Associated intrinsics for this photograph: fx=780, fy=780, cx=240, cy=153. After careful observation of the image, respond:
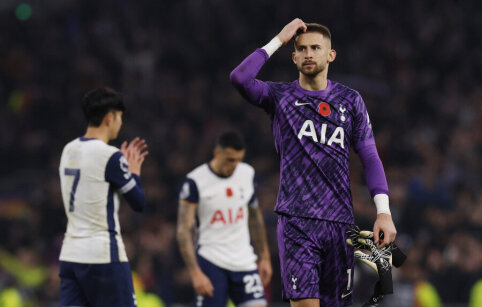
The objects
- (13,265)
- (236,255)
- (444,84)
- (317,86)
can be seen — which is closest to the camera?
(317,86)

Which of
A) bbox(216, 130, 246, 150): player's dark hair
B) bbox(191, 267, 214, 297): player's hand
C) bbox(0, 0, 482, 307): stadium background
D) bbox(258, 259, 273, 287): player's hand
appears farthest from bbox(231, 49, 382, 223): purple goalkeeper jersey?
bbox(0, 0, 482, 307): stadium background

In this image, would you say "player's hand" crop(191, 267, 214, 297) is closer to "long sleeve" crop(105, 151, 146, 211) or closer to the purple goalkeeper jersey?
"long sleeve" crop(105, 151, 146, 211)

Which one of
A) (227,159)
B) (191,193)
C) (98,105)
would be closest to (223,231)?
(191,193)

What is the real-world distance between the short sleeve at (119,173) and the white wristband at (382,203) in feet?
5.77

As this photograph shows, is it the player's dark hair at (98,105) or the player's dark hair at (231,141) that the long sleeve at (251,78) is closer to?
the player's dark hair at (98,105)

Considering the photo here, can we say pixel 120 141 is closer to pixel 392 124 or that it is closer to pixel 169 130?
pixel 169 130

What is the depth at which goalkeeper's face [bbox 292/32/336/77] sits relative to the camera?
489 cm

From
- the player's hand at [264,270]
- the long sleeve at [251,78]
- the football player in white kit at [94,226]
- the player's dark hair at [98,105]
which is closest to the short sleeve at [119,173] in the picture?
the football player in white kit at [94,226]

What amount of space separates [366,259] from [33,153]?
11.0 m

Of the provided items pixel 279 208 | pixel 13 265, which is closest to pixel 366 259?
pixel 279 208

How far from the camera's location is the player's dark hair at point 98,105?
554cm

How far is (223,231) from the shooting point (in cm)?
770

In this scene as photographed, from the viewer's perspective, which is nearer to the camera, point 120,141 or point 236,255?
point 236,255

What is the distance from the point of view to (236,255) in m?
7.62
